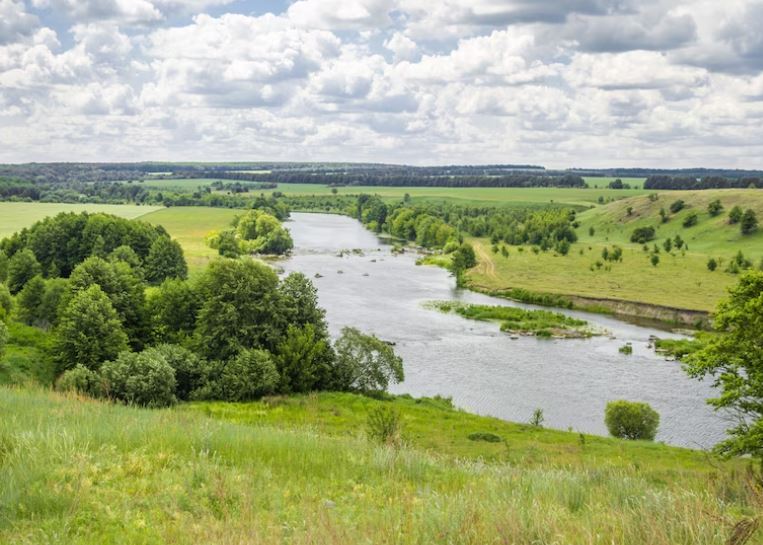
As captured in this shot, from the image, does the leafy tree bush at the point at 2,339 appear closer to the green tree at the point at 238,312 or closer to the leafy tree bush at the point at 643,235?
the green tree at the point at 238,312

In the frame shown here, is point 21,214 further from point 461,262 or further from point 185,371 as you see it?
point 185,371

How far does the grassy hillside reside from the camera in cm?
7856

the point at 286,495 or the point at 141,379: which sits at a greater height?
the point at 286,495

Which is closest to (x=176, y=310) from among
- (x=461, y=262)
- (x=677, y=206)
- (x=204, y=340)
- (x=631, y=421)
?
(x=204, y=340)

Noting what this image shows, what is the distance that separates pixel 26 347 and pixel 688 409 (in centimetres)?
4288

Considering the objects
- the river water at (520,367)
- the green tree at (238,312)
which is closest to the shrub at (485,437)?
the river water at (520,367)

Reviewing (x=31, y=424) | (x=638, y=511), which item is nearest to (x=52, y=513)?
(x=31, y=424)

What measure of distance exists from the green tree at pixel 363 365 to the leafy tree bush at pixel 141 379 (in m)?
11.2

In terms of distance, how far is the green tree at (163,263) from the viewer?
74.9 meters

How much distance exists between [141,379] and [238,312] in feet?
28.7

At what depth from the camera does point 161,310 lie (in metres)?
47.7

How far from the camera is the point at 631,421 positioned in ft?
122

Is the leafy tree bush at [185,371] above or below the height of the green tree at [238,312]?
below

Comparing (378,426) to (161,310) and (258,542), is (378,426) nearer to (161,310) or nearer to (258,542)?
(258,542)
